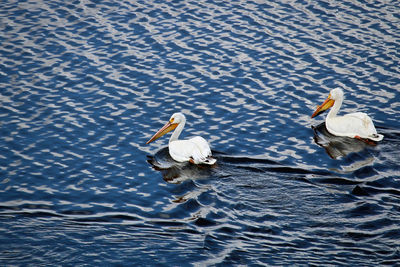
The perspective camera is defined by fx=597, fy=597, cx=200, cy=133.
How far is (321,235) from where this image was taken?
9.80m

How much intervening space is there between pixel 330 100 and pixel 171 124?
3960 mm

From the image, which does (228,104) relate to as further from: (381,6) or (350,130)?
(381,6)

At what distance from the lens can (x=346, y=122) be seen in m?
13.7

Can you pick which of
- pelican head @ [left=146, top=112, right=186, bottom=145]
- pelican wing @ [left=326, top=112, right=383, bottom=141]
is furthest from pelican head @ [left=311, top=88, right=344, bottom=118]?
pelican head @ [left=146, top=112, right=186, bottom=145]

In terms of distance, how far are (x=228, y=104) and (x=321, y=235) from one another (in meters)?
6.16

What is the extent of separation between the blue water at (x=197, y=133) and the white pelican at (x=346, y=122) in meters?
0.25

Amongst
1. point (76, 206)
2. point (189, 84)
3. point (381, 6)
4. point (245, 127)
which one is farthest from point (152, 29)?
point (76, 206)

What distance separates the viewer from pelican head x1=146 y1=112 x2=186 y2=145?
13617 mm

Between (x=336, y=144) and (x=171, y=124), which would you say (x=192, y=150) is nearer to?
(x=171, y=124)

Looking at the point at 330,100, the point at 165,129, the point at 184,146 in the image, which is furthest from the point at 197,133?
the point at 330,100

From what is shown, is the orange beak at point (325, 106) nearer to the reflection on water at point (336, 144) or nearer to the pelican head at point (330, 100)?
the pelican head at point (330, 100)

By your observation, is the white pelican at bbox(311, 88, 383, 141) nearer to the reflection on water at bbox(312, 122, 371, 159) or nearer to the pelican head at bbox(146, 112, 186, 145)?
the reflection on water at bbox(312, 122, 371, 159)

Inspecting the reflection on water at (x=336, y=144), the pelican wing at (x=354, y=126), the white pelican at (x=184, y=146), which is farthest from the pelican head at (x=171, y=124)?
the pelican wing at (x=354, y=126)

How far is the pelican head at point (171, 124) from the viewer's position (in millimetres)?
13617
